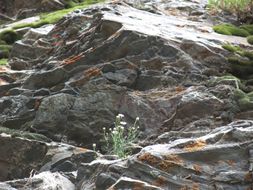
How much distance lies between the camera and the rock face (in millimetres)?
5719

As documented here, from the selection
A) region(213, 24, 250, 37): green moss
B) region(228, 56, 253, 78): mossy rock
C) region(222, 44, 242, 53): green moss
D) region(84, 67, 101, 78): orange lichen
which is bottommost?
region(213, 24, 250, 37): green moss

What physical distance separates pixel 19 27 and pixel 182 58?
11.9 meters

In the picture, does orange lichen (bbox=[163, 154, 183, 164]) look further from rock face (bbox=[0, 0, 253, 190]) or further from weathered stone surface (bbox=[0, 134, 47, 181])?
weathered stone surface (bbox=[0, 134, 47, 181])

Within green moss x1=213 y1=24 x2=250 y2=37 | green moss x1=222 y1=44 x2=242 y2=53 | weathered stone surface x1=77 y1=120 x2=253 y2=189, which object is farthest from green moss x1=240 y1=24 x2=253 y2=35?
weathered stone surface x1=77 y1=120 x2=253 y2=189

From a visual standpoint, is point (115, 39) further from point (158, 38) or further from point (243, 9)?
point (243, 9)

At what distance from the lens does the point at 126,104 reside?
1002 centimetres

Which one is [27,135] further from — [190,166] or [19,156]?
[190,166]

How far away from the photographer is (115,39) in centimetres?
1151

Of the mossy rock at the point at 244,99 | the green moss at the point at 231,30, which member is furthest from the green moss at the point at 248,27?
the mossy rock at the point at 244,99

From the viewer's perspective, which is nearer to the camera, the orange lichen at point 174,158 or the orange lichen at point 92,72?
the orange lichen at point 174,158

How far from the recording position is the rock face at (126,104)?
5.72 meters

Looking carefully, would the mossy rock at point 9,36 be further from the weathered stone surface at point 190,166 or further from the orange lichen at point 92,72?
the weathered stone surface at point 190,166

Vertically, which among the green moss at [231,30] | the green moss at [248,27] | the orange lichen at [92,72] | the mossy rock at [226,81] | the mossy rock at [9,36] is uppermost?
the mossy rock at [226,81]

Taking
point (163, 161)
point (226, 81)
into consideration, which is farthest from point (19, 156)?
point (163, 161)
